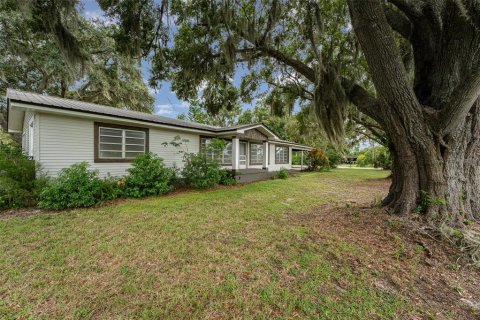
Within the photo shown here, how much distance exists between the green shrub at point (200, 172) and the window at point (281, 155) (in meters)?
10.2

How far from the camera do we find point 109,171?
25.3 ft

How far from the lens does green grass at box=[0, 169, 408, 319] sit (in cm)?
208

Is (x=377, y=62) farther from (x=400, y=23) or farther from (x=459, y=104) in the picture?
(x=400, y=23)

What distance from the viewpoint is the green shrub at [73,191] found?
17.6 feet

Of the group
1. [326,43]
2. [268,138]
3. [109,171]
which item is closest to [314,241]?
[326,43]

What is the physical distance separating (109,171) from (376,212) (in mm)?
8581

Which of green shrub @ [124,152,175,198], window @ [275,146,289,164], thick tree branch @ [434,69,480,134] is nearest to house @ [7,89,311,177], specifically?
green shrub @ [124,152,175,198]

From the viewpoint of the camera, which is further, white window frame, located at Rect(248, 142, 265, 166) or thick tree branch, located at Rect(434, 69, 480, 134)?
white window frame, located at Rect(248, 142, 265, 166)

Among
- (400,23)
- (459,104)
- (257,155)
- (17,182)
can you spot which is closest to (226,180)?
(257,155)

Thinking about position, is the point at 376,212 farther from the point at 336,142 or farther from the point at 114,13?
the point at 114,13

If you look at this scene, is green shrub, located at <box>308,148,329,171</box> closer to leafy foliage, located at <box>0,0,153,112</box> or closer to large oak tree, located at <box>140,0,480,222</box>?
large oak tree, located at <box>140,0,480,222</box>

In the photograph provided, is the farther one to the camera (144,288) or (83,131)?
(83,131)

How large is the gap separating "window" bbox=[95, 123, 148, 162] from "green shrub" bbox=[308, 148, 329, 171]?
55.7 ft

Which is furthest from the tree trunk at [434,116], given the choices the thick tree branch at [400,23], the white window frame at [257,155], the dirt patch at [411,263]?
the white window frame at [257,155]
